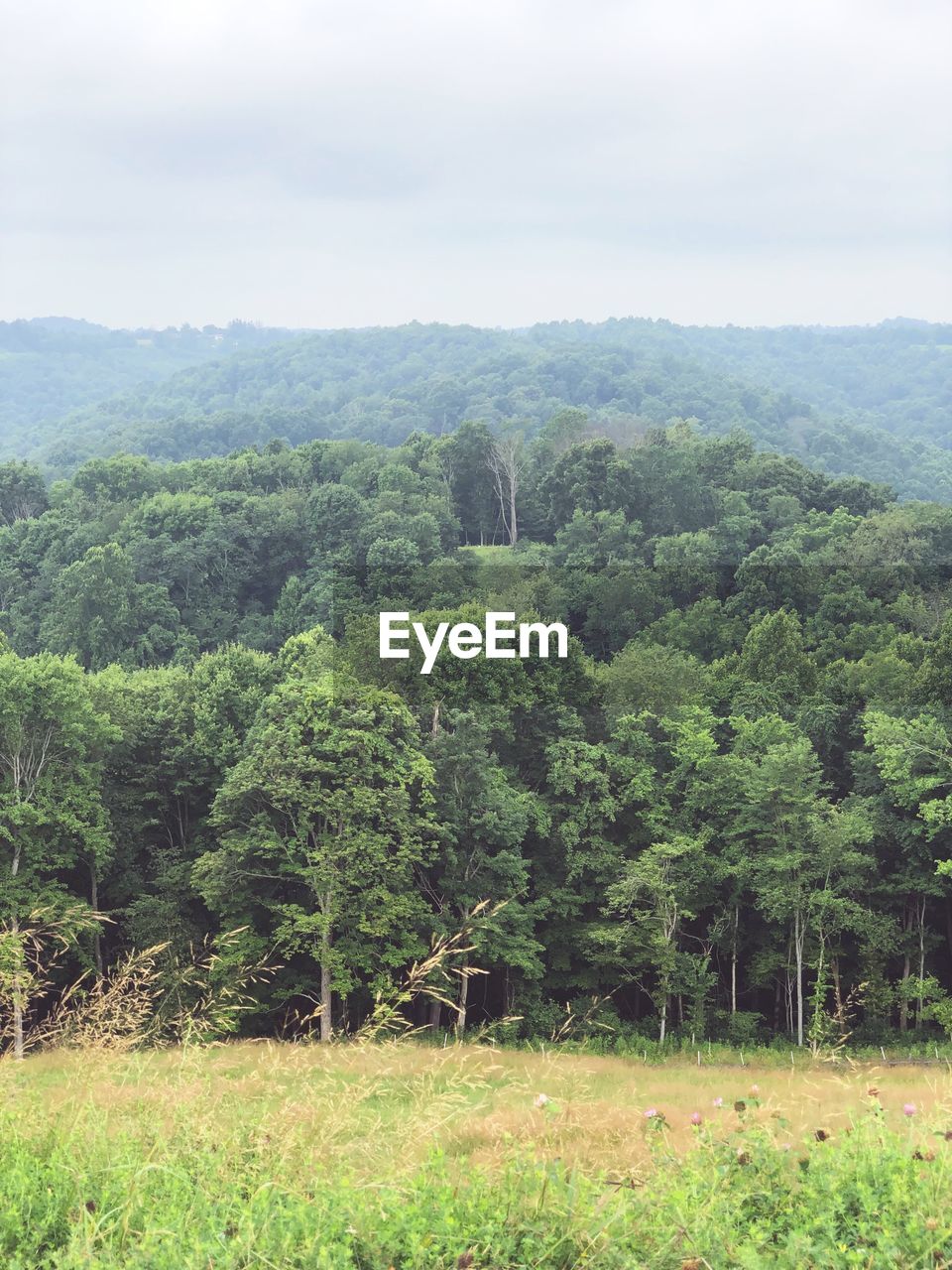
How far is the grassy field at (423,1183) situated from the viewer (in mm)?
4973

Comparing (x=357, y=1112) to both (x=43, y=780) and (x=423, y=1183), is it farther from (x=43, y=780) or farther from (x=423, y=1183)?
(x=43, y=780)

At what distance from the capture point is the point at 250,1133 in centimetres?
603

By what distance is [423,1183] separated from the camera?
5434 mm

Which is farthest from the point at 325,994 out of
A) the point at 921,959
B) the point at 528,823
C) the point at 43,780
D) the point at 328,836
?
the point at 921,959

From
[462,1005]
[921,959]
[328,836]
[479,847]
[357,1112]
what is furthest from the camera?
[921,959]

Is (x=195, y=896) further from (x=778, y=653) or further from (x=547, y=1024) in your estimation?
(x=778, y=653)

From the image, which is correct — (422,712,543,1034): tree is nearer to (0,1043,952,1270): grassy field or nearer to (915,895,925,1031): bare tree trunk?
(915,895,925,1031): bare tree trunk

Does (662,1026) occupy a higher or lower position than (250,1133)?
lower

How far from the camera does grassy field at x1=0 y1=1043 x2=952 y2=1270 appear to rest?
497cm

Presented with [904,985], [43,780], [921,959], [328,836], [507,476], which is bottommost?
[904,985]

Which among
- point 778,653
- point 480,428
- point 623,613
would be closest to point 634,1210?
point 778,653

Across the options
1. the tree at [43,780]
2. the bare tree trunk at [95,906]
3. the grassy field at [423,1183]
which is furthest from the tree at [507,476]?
the grassy field at [423,1183]

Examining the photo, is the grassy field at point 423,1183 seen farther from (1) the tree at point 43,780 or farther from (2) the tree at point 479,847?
(1) the tree at point 43,780

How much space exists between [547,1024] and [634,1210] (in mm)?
22724
